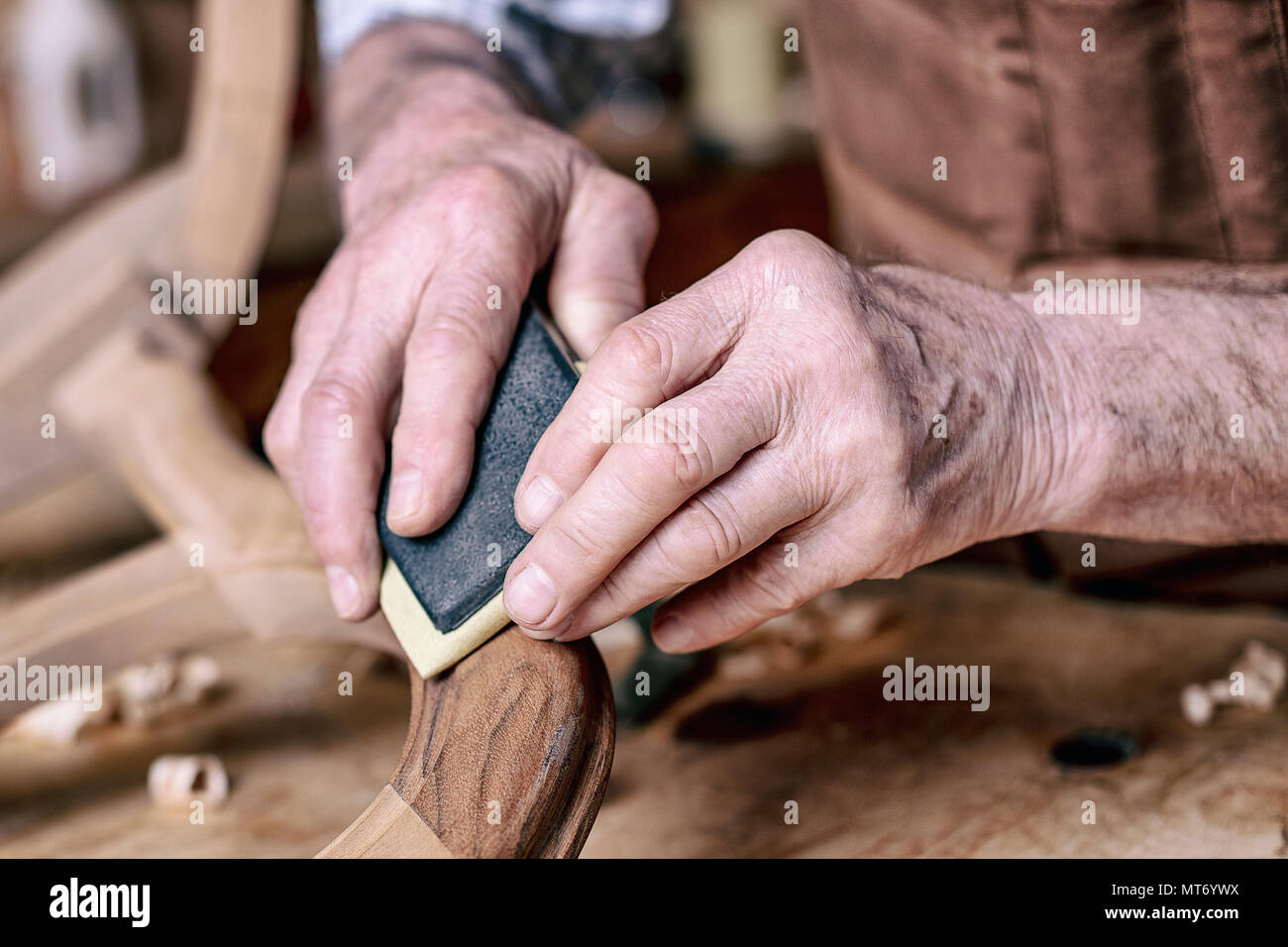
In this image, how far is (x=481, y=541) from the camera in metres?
0.53

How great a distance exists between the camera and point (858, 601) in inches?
35.0

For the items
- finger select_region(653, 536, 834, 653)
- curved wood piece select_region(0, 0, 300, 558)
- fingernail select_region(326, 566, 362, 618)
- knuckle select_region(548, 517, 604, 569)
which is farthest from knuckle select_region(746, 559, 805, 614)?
curved wood piece select_region(0, 0, 300, 558)

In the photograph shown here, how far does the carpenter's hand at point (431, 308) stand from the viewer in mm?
554

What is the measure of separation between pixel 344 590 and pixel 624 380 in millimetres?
210

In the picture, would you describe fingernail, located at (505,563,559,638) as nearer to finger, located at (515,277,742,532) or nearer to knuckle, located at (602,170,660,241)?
finger, located at (515,277,742,532)

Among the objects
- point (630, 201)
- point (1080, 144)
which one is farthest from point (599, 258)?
point (1080, 144)

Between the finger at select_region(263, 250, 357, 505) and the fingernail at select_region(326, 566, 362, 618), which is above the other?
the finger at select_region(263, 250, 357, 505)

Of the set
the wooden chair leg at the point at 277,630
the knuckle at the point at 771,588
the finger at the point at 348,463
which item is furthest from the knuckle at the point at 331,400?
the knuckle at the point at 771,588

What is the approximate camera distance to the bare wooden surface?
599 millimetres

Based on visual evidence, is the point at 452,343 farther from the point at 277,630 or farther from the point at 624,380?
the point at 277,630

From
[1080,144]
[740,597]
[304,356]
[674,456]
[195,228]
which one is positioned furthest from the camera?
[195,228]

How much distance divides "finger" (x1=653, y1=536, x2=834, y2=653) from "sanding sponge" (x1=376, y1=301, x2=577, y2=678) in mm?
111
